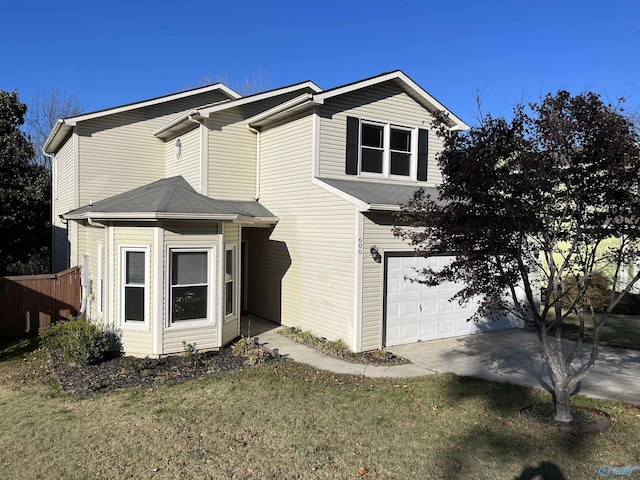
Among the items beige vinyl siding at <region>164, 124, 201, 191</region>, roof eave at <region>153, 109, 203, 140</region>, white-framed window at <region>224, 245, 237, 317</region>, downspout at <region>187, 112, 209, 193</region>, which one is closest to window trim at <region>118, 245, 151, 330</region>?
white-framed window at <region>224, 245, 237, 317</region>

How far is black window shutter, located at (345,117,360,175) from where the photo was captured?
12.1 m

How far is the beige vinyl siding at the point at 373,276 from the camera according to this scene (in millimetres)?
10352

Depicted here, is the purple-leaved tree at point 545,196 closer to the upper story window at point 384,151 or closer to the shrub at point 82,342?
the upper story window at point 384,151

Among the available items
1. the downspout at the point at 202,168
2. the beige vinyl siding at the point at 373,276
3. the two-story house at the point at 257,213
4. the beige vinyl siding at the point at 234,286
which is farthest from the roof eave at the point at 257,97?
the beige vinyl siding at the point at 373,276

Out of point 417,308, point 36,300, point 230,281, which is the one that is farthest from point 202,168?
point 417,308

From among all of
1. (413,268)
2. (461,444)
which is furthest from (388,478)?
(413,268)

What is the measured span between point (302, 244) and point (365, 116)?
374cm

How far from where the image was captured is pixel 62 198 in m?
17.0

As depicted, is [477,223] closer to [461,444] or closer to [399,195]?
[461,444]

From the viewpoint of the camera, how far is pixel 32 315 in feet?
41.6

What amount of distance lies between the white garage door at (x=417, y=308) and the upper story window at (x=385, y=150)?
2.70m

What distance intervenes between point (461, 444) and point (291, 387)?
313 centimetres

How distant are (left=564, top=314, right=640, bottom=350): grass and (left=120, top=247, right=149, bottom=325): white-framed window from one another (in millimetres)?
10480

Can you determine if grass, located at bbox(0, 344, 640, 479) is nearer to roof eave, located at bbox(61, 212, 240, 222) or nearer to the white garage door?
the white garage door
